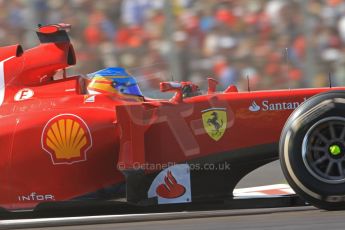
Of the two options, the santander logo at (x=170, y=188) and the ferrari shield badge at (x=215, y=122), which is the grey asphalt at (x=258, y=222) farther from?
the ferrari shield badge at (x=215, y=122)

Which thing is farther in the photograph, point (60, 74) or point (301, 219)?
point (60, 74)

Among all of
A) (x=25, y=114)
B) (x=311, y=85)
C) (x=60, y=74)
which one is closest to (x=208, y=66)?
(x=311, y=85)

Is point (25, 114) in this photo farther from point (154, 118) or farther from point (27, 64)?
point (154, 118)

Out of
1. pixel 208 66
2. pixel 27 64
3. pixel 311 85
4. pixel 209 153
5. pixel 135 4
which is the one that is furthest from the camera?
pixel 135 4

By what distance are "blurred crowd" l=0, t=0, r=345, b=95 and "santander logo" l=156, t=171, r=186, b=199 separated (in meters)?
3.54

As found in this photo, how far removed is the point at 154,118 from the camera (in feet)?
15.9

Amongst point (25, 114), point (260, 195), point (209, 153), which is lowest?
point (260, 195)

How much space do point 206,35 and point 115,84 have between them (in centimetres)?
419

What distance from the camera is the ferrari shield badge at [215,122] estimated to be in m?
4.84

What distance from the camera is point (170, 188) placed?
483 cm

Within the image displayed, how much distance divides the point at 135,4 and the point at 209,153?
523cm

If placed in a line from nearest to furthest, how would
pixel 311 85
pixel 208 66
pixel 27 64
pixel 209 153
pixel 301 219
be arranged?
pixel 301 219 < pixel 209 153 < pixel 27 64 < pixel 311 85 < pixel 208 66

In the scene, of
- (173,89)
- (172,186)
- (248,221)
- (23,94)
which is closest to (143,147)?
(172,186)

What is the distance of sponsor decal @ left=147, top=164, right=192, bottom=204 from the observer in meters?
4.83
